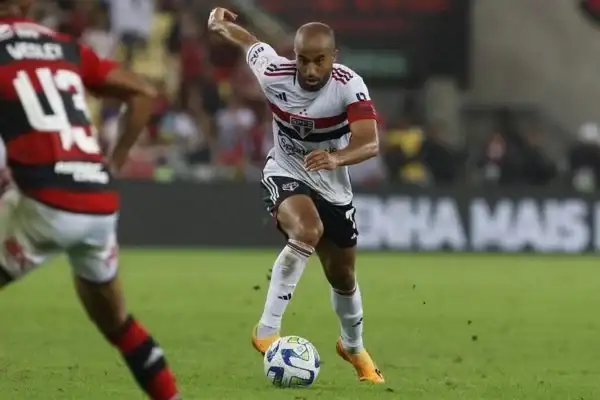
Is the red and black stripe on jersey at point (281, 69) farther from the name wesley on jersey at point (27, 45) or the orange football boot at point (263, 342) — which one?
the name wesley on jersey at point (27, 45)

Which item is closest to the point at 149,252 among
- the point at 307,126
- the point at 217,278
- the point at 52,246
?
the point at 217,278

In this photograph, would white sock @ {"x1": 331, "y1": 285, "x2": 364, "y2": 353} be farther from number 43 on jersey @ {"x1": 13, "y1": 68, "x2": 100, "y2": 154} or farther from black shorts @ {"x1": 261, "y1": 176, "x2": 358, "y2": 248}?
number 43 on jersey @ {"x1": 13, "y1": 68, "x2": 100, "y2": 154}

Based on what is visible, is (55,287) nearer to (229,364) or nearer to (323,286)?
(323,286)

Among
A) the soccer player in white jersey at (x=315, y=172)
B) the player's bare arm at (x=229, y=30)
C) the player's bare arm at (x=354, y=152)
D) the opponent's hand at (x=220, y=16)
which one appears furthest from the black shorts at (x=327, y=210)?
the opponent's hand at (x=220, y=16)

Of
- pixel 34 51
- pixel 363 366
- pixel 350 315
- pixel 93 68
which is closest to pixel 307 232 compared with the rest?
pixel 350 315

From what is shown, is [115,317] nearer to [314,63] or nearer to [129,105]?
[129,105]

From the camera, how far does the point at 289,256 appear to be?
328 inches

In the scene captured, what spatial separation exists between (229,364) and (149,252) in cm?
1123

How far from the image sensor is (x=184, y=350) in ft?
33.0

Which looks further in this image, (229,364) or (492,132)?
(492,132)

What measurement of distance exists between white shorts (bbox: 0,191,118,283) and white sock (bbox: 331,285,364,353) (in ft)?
9.93

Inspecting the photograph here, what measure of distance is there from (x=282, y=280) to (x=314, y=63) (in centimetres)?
125

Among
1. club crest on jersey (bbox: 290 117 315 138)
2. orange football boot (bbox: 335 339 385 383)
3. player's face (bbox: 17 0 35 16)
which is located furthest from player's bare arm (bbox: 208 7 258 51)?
player's face (bbox: 17 0 35 16)

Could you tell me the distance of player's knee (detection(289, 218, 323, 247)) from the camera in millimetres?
8297
